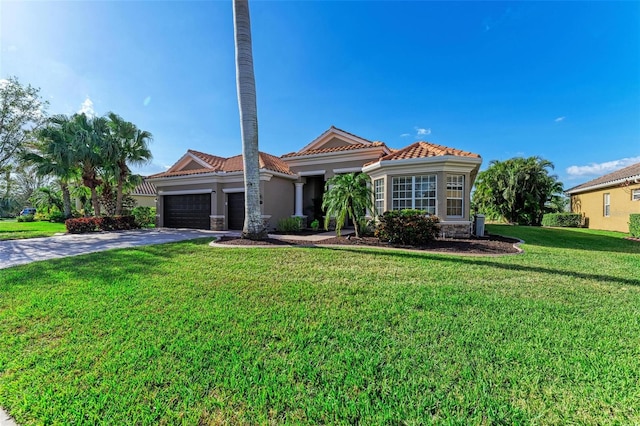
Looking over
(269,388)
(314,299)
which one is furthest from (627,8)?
(269,388)

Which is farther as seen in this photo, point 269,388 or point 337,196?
point 337,196

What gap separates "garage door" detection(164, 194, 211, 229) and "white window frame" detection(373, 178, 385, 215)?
1124 cm

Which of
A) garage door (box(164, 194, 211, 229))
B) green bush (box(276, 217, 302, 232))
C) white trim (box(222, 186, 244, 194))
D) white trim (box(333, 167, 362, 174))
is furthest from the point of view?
garage door (box(164, 194, 211, 229))

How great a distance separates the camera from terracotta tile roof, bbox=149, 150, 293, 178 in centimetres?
1709

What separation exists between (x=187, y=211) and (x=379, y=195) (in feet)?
44.9

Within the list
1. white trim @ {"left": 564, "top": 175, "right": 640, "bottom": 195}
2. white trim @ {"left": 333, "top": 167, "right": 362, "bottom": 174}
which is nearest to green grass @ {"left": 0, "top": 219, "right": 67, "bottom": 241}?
white trim @ {"left": 333, "top": 167, "right": 362, "bottom": 174}

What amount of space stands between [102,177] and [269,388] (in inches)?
861

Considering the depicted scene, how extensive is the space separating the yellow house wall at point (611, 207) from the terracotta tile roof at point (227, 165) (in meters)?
23.4

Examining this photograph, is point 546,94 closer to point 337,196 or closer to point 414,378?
point 337,196

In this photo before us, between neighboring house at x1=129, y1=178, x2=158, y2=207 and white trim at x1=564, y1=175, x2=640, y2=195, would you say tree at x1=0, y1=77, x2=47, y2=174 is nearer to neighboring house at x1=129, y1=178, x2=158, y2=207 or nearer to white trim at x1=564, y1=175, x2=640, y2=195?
neighboring house at x1=129, y1=178, x2=158, y2=207

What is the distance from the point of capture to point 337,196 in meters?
11.5

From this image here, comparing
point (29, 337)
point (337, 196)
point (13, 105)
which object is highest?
point (13, 105)

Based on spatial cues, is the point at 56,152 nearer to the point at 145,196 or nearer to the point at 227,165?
the point at 227,165

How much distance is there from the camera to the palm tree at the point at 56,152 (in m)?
16.0
